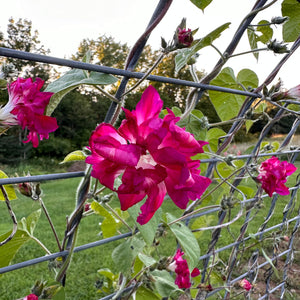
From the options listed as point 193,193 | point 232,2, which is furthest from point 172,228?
point 232,2

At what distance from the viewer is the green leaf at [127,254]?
63 centimetres

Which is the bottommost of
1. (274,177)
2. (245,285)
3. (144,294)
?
(245,285)

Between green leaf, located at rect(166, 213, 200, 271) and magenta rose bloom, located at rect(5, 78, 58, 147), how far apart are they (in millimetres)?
398

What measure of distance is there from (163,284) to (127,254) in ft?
0.45

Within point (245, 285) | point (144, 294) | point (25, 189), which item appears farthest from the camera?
point (245, 285)

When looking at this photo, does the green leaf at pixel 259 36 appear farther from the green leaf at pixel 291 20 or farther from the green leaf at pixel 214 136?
the green leaf at pixel 214 136

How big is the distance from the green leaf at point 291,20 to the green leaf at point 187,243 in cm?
51

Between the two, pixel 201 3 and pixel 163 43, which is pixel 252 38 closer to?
pixel 201 3

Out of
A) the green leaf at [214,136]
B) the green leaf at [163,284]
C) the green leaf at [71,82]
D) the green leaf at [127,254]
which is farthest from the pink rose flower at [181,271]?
the green leaf at [71,82]

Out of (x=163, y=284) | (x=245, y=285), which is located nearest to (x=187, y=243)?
(x=163, y=284)

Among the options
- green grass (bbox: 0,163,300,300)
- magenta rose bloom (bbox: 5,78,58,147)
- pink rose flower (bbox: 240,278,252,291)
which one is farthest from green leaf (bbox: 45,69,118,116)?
pink rose flower (bbox: 240,278,252,291)

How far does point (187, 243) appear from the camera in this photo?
0.70 metres

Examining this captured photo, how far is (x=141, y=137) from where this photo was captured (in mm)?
347

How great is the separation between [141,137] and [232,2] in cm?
54
